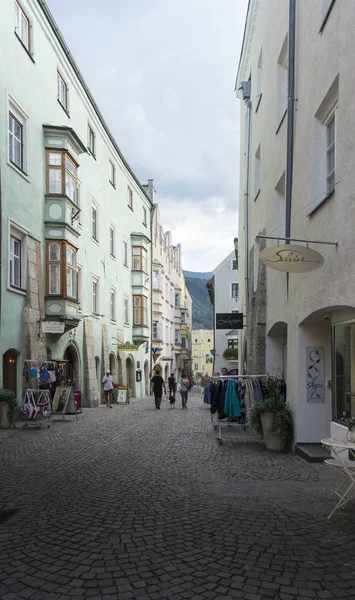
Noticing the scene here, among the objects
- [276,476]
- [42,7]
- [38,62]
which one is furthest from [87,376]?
[276,476]

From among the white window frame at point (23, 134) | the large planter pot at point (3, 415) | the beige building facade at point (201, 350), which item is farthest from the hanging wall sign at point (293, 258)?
the beige building facade at point (201, 350)

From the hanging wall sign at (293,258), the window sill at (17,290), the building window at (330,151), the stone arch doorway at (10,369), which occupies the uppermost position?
the building window at (330,151)

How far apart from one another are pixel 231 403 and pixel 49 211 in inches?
430

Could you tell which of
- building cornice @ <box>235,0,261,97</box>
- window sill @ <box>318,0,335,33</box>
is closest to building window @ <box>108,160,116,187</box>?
building cornice @ <box>235,0,261,97</box>

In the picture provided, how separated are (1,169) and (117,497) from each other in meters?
11.4

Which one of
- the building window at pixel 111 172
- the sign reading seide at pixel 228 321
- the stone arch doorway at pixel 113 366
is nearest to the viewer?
the sign reading seide at pixel 228 321

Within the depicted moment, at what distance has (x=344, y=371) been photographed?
828 cm

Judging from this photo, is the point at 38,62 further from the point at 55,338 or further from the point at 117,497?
the point at 117,497

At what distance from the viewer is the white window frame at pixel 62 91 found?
797 inches

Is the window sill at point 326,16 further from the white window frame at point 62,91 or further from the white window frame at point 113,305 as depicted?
the white window frame at point 113,305

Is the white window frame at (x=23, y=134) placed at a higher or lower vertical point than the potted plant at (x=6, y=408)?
higher

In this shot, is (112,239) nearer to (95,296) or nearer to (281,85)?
(95,296)

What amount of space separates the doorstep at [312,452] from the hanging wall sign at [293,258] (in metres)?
3.16

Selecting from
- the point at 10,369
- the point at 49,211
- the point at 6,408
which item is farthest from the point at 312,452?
the point at 49,211
